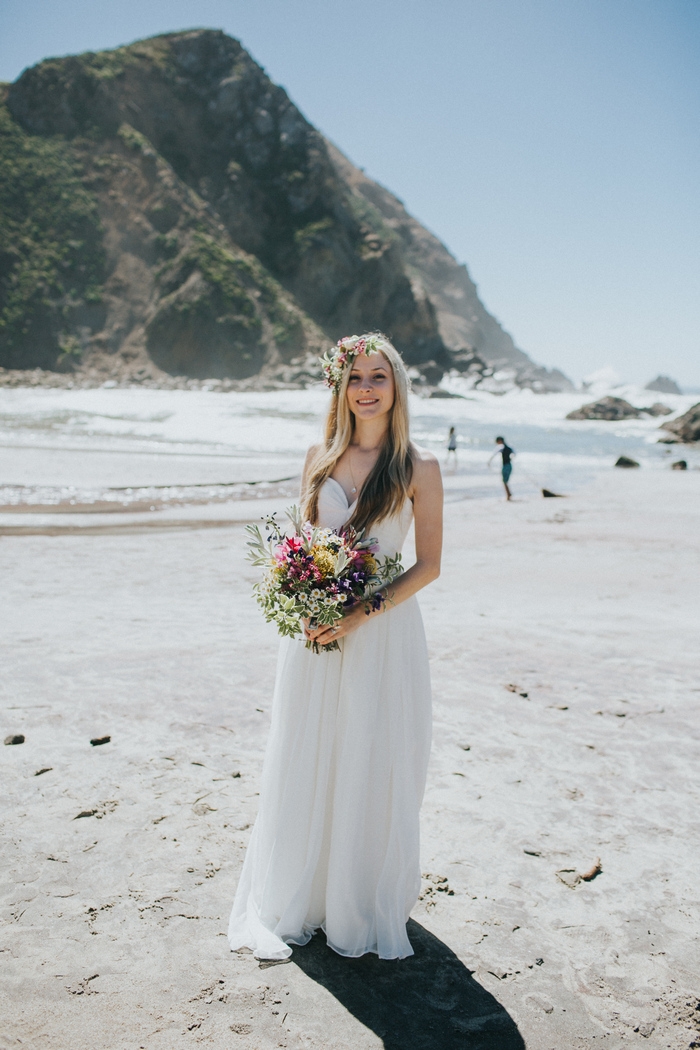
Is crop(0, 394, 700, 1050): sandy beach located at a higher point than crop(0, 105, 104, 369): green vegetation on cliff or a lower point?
lower

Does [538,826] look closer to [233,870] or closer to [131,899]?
[233,870]

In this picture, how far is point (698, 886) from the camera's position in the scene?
10.4ft

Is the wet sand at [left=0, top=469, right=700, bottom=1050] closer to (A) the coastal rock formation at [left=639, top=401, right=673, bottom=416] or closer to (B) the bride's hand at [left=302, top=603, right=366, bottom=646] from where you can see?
(B) the bride's hand at [left=302, top=603, right=366, bottom=646]

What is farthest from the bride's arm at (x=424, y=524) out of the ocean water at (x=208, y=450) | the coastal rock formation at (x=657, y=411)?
the coastal rock formation at (x=657, y=411)

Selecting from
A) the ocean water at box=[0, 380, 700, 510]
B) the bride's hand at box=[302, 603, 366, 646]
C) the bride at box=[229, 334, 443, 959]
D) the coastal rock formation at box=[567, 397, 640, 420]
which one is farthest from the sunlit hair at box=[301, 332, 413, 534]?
the coastal rock formation at box=[567, 397, 640, 420]

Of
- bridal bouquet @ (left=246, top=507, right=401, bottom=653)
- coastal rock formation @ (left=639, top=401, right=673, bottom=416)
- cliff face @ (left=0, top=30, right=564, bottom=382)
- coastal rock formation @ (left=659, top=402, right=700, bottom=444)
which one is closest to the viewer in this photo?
bridal bouquet @ (left=246, top=507, right=401, bottom=653)

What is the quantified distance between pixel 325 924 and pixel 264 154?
111 meters

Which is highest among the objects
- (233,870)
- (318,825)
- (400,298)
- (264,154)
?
(264,154)

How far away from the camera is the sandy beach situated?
2.40m

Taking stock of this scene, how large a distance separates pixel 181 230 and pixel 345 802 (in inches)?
3828

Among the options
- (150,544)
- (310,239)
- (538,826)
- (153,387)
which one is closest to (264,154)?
(310,239)

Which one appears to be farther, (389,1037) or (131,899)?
(131,899)

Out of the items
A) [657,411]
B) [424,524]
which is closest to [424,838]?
[424,524]

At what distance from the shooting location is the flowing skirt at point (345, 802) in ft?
8.71
